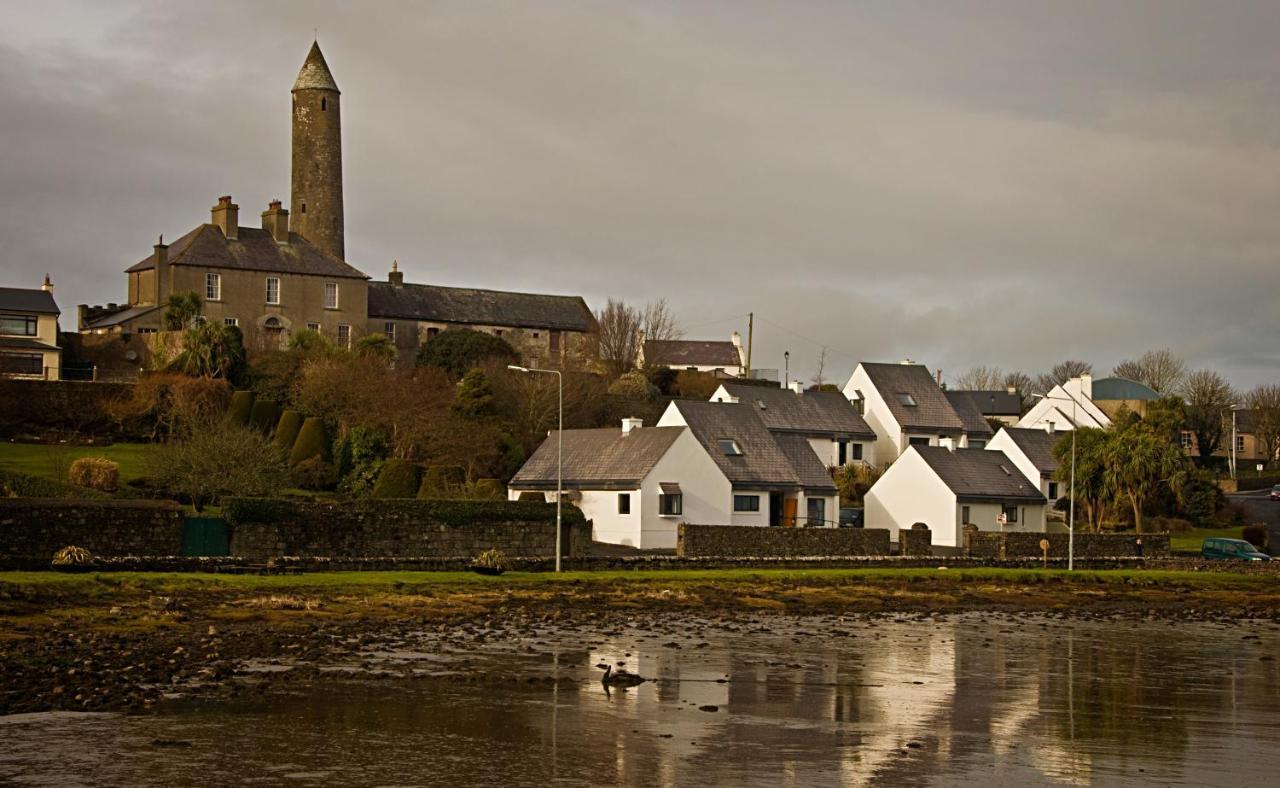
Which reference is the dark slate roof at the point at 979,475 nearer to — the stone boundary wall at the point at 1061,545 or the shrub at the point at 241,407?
the stone boundary wall at the point at 1061,545

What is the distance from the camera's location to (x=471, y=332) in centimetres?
9994

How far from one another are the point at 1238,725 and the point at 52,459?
5319 cm

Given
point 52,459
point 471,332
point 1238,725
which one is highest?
point 471,332

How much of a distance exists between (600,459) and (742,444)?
808 centimetres

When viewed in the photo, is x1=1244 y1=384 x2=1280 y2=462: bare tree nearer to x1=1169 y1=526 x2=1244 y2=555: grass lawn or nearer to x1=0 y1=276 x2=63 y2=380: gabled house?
x1=1169 y1=526 x2=1244 y2=555: grass lawn

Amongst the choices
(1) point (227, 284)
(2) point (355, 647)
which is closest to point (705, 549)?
(2) point (355, 647)

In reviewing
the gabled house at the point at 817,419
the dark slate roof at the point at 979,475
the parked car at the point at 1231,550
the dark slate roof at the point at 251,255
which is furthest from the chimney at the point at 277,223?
the parked car at the point at 1231,550

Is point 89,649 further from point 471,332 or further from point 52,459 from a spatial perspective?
point 471,332

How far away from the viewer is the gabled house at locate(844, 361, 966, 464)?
9906 centimetres

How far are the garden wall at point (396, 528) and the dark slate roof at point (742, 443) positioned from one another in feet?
40.7

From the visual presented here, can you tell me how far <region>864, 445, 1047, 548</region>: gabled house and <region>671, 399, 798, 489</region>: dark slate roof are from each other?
5.39 meters

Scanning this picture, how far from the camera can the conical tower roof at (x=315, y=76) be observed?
370ft

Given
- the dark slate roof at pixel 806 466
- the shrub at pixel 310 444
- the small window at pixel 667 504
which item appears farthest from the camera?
the dark slate roof at pixel 806 466

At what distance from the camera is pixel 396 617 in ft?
132
